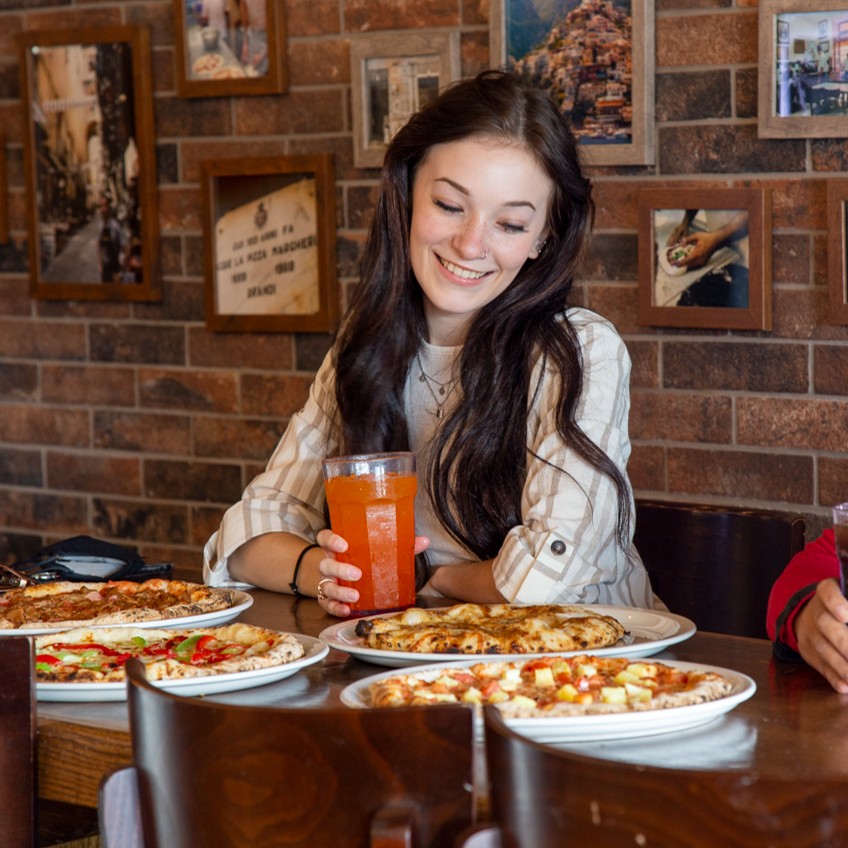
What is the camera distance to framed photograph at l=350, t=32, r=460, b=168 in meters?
3.08

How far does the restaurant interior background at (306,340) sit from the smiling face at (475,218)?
0.76 metres

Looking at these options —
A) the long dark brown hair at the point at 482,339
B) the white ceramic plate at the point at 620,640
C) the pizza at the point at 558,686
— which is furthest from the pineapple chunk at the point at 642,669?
the long dark brown hair at the point at 482,339

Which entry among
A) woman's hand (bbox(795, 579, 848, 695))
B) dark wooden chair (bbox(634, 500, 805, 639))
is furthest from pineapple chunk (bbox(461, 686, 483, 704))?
dark wooden chair (bbox(634, 500, 805, 639))

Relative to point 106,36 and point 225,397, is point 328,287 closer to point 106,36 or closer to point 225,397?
point 225,397

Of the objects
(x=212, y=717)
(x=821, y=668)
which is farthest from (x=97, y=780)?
(x=821, y=668)

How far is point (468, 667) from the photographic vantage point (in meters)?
1.34

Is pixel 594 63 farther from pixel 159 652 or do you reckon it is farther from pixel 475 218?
pixel 159 652

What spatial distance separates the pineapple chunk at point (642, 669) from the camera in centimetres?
130

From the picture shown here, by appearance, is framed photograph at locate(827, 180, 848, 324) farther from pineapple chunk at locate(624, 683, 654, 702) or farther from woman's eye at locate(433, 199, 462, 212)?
pineapple chunk at locate(624, 683, 654, 702)

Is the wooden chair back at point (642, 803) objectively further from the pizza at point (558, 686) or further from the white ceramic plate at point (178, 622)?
the white ceramic plate at point (178, 622)

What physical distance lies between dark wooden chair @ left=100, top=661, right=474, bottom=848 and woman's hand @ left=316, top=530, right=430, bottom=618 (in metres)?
0.62

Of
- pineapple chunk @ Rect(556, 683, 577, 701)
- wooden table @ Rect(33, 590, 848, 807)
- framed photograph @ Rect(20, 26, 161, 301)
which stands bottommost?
wooden table @ Rect(33, 590, 848, 807)

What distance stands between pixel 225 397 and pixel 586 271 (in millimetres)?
1040

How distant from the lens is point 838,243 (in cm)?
262
